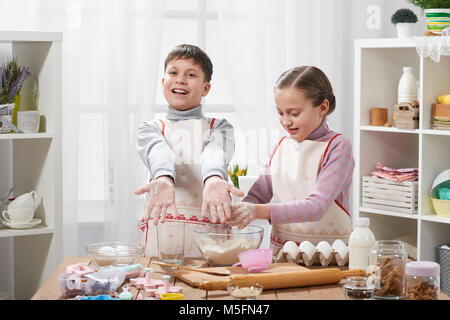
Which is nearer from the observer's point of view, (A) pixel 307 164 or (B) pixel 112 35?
(A) pixel 307 164

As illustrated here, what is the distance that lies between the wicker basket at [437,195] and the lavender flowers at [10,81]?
176 cm

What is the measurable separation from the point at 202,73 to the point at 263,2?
147 cm

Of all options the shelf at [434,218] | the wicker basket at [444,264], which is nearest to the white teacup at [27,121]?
the shelf at [434,218]

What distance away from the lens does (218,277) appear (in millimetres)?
1417

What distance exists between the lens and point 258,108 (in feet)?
10.7

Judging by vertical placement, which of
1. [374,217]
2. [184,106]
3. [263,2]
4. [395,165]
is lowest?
[374,217]

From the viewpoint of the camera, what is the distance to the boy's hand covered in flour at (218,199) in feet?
5.24

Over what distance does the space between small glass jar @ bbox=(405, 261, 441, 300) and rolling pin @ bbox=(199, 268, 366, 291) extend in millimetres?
155

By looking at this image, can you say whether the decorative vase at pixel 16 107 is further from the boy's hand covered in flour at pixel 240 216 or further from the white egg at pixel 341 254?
the white egg at pixel 341 254

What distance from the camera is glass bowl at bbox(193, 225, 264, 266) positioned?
5.07 feet

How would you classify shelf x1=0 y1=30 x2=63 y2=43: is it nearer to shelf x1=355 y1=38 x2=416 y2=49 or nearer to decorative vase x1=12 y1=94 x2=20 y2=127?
decorative vase x1=12 y1=94 x2=20 y2=127
